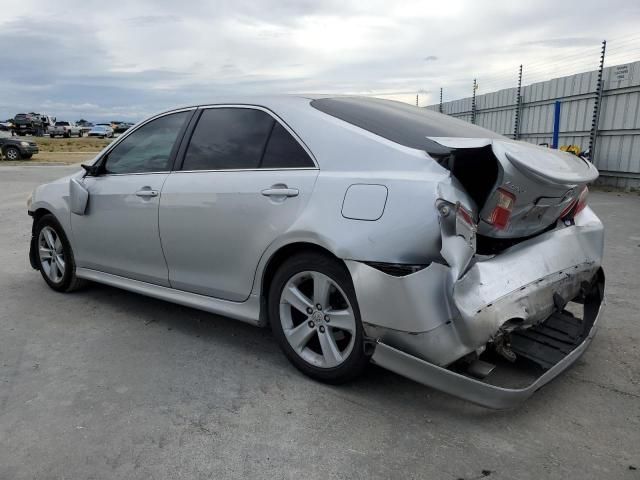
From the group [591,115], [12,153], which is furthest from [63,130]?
[591,115]

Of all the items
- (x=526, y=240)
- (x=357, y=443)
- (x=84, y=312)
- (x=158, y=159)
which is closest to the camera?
(x=357, y=443)

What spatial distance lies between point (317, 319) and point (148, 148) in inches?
78.6

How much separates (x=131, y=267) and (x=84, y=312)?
0.71m

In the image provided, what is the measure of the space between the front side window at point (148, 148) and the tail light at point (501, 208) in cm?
226

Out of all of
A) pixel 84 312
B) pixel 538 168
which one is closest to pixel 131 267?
pixel 84 312

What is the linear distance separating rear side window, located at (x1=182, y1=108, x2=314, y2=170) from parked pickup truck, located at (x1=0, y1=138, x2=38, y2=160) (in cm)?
2299

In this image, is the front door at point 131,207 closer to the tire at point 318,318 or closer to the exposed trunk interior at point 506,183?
the tire at point 318,318

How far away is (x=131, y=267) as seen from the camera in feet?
13.2

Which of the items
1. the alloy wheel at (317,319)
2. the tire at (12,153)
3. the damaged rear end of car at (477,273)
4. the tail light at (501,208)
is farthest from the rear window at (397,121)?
the tire at (12,153)

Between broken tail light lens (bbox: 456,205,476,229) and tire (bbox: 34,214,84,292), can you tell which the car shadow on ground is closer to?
tire (bbox: 34,214,84,292)

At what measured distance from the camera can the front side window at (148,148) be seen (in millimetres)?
3848

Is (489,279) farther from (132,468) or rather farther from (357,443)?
(132,468)

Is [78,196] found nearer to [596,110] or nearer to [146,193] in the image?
[146,193]

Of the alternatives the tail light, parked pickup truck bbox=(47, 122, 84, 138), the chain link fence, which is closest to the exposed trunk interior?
the tail light
